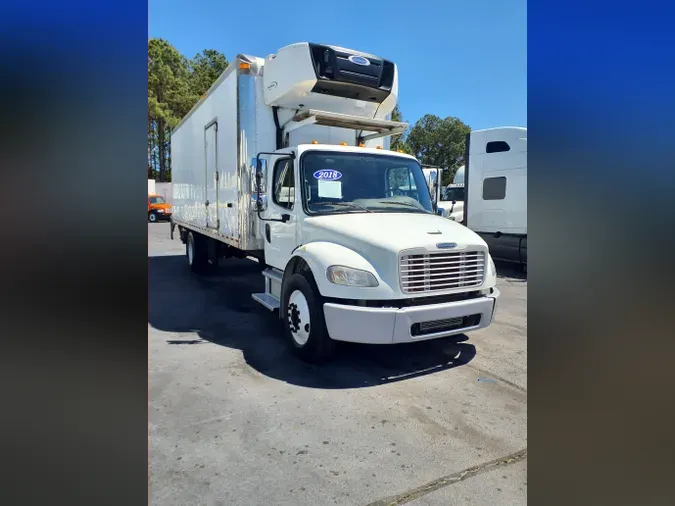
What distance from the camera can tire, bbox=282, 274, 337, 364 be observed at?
4.82 metres

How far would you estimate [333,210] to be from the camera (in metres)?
5.64

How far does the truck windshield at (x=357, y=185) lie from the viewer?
573cm

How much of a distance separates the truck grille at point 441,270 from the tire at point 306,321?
39.7 inches

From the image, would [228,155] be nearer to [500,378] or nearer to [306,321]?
[306,321]

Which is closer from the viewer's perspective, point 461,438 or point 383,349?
point 461,438

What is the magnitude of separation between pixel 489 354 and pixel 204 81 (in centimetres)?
4099

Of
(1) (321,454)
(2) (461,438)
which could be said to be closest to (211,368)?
(1) (321,454)

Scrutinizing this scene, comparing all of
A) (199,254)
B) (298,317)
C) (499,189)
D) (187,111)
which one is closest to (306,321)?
(298,317)

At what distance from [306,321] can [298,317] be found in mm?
214

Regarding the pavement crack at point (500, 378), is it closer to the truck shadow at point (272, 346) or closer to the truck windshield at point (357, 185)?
the truck shadow at point (272, 346)

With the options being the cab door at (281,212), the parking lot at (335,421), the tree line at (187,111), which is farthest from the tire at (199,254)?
the tree line at (187,111)
